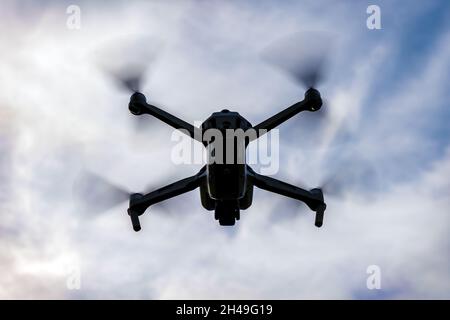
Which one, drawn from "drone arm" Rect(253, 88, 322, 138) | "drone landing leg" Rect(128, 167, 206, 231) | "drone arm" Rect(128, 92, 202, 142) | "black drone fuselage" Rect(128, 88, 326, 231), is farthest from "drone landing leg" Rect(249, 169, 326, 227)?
"drone arm" Rect(128, 92, 202, 142)

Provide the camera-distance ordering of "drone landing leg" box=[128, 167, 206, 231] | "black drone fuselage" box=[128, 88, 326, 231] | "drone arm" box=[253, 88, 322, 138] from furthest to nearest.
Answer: "drone landing leg" box=[128, 167, 206, 231] → "drone arm" box=[253, 88, 322, 138] → "black drone fuselage" box=[128, 88, 326, 231]

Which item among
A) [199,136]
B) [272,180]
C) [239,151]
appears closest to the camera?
[239,151]

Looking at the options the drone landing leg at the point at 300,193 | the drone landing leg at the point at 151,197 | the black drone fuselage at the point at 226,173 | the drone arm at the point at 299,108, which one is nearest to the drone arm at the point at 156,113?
the black drone fuselage at the point at 226,173

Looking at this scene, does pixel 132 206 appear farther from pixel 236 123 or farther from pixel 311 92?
pixel 311 92

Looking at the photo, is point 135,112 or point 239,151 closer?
point 239,151

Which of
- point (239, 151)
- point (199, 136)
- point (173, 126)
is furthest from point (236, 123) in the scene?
point (173, 126)

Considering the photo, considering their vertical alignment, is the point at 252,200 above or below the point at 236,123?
below

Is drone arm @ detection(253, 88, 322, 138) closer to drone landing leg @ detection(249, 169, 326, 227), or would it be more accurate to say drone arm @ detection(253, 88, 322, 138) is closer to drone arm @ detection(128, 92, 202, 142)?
drone landing leg @ detection(249, 169, 326, 227)
